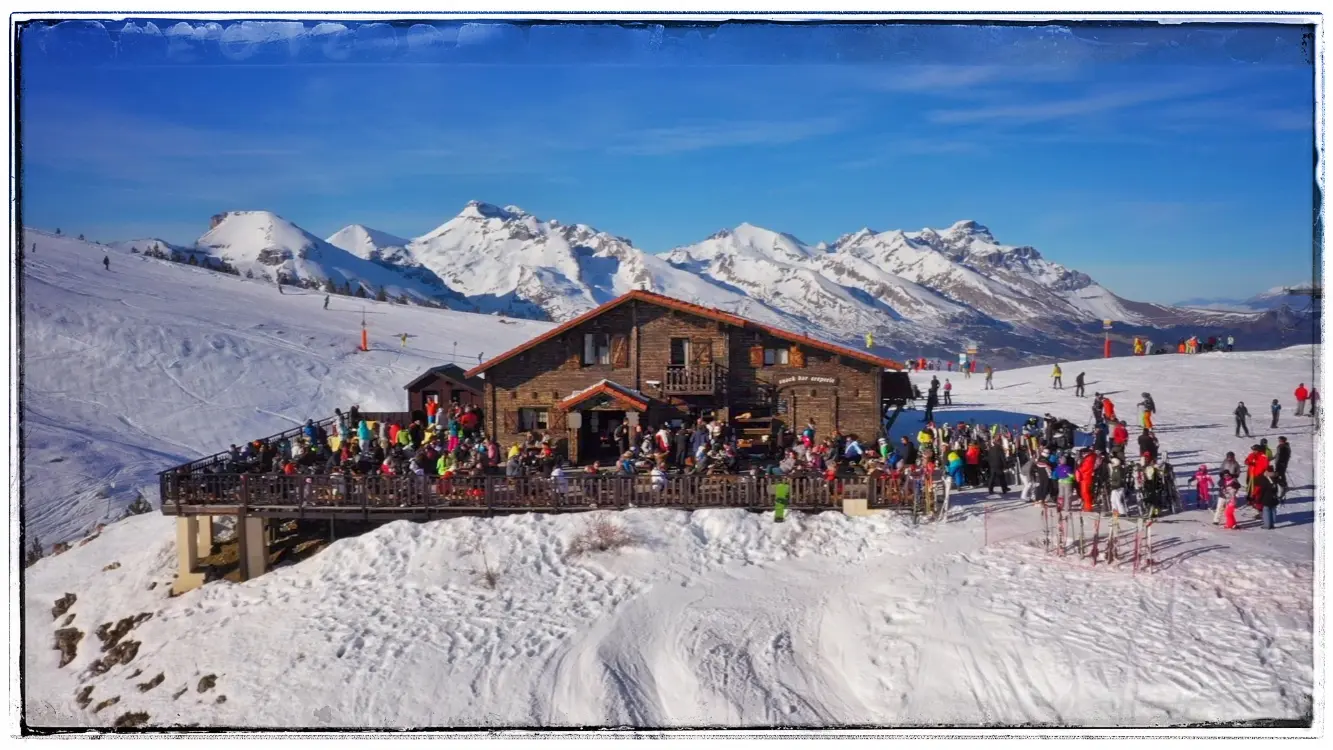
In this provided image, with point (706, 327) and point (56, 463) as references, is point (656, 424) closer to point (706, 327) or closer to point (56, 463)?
point (706, 327)

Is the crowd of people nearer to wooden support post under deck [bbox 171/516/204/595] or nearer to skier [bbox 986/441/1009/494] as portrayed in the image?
skier [bbox 986/441/1009/494]

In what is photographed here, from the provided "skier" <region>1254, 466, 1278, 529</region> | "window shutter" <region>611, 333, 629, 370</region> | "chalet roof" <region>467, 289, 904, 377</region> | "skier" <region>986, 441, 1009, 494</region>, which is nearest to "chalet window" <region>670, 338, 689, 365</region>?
"chalet roof" <region>467, 289, 904, 377</region>

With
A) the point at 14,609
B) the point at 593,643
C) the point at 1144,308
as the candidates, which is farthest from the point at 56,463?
the point at 1144,308

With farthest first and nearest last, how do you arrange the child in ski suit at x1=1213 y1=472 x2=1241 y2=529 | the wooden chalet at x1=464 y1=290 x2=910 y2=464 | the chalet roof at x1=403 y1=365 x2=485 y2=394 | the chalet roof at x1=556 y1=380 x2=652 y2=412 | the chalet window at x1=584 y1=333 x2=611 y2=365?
1. the chalet roof at x1=403 y1=365 x2=485 y2=394
2. the chalet window at x1=584 y1=333 x2=611 y2=365
3. the wooden chalet at x1=464 y1=290 x2=910 y2=464
4. the chalet roof at x1=556 y1=380 x2=652 y2=412
5. the child in ski suit at x1=1213 y1=472 x2=1241 y2=529

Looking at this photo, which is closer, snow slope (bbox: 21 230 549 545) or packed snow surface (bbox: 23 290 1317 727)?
packed snow surface (bbox: 23 290 1317 727)

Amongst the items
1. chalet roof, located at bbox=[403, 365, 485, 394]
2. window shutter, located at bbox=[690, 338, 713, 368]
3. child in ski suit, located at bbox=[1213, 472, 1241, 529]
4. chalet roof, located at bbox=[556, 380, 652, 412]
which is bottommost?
child in ski suit, located at bbox=[1213, 472, 1241, 529]

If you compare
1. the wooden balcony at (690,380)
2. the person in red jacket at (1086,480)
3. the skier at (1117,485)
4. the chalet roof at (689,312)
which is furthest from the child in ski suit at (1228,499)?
the wooden balcony at (690,380)

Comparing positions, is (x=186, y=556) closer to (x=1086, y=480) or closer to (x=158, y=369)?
(x=1086, y=480)
